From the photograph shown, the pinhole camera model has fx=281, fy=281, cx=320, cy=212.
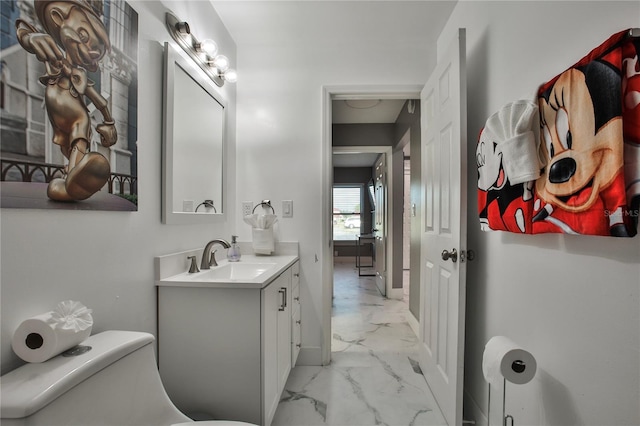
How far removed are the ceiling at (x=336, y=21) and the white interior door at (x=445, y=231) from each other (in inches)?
18.5

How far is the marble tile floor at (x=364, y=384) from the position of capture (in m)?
1.60

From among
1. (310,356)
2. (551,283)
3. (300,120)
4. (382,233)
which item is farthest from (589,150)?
(382,233)

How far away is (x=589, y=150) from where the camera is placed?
77 centimetres

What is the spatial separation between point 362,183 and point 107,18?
6.25 metres

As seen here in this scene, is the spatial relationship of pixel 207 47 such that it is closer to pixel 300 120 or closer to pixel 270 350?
pixel 300 120

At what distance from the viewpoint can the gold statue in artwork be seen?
2.54ft

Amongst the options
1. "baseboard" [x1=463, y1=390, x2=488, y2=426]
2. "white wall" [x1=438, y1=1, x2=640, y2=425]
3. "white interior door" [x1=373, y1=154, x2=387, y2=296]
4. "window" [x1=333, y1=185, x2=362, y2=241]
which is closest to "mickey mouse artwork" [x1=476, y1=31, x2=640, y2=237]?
"white wall" [x1=438, y1=1, x2=640, y2=425]

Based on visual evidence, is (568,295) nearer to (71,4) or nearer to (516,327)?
(516,327)

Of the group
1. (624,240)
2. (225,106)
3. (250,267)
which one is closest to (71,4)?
(225,106)

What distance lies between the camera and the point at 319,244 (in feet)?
7.17

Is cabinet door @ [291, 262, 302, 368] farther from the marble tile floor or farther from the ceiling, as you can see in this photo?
the ceiling

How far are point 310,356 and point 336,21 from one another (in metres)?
2.46

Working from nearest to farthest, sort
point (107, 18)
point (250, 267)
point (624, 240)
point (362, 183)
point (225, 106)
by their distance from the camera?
1. point (624, 240)
2. point (107, 18)
3. point (250, 267)
4. point (225, 106)
5. point (362, 183)

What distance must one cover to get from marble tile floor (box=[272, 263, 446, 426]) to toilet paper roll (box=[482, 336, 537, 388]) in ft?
2.41
